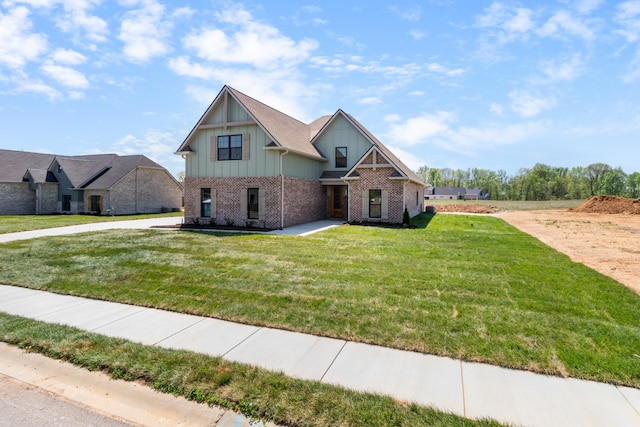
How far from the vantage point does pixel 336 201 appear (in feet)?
74.2

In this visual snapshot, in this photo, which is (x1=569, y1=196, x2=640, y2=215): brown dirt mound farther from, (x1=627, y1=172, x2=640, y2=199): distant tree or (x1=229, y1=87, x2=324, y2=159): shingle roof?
(x1=627, y1=172, x2=640, y2=199): distant tree

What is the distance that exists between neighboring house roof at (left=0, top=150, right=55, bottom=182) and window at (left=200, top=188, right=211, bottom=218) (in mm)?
24996

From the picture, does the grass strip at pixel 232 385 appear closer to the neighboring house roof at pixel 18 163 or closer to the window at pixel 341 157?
the window at pixel 341 157

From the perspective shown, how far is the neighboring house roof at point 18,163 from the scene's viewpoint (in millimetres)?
31953

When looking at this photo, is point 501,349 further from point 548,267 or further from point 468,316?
point 548,267

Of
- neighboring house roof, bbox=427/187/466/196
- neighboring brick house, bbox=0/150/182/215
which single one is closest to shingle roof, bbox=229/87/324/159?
neighboring brick house, bbox=0/150/182/215

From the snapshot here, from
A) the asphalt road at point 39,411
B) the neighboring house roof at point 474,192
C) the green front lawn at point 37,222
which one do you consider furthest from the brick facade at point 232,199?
the neighboring house roof at point 474,192

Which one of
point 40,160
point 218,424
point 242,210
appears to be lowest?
point 218,424

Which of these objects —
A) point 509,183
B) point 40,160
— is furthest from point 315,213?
point 509,183

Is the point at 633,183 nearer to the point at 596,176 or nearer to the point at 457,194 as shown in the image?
the point at 596,176

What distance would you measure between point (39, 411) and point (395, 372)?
3728mm

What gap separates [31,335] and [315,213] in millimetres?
17124

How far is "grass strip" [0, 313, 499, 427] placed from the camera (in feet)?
10.1

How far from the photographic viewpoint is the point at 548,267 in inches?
351
